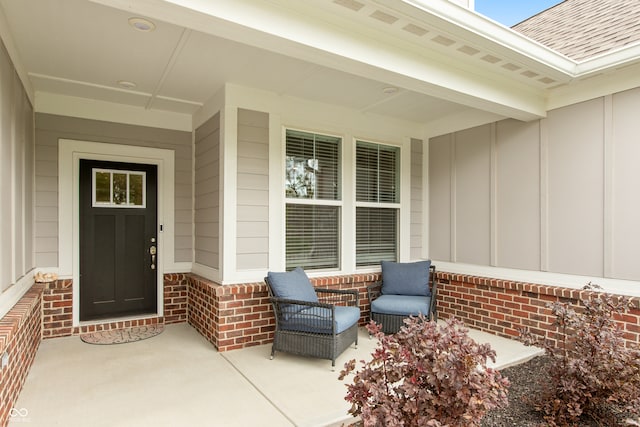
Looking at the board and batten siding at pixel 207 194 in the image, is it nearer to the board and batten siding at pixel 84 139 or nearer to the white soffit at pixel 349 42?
the board and batten siding at pixel 84 139

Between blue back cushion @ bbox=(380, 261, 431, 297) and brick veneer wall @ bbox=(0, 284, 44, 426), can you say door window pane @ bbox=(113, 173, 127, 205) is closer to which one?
brick veneer wall @ bbox=(0, 284, 44, 426)

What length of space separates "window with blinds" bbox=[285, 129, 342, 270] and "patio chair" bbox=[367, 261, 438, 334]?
0.71 meters

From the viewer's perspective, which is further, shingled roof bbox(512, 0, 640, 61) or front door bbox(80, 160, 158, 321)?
front door bbox(80, 160, 158, 321)

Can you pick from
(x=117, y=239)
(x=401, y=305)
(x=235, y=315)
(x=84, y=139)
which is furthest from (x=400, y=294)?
(x=84, y=139)

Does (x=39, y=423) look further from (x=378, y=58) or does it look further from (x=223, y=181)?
(x=378, y=58)

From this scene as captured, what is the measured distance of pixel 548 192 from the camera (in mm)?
4309

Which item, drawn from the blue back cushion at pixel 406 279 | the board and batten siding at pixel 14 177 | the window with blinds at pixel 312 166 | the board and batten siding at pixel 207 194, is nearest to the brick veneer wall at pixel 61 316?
the board and batten siding at pixel 14 177

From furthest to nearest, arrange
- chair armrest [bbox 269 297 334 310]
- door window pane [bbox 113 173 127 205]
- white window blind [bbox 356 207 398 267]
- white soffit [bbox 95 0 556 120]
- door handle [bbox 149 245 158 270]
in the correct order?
1. white window blind [bbox 356 207 398 267]
2. door handle [bbox 149 245 158 270]
3. door window pane [bbox 113 173 127 205]
4. chair armrest [bbox 269 297 334 310]
5. white soffit [bbox 95 0 556 120]

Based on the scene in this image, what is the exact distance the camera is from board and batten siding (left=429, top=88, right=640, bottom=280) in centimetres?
373

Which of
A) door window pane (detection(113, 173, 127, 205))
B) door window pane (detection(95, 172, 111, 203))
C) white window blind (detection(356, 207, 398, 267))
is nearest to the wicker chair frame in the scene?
white window blind (detection(356, 207, 398, 267))

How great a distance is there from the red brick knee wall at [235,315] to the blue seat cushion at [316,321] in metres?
0.54

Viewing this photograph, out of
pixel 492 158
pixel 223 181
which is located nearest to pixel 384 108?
pixel 492 158

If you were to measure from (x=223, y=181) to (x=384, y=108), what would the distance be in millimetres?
2399

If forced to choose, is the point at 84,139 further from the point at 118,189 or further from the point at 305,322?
the point at 305,322
